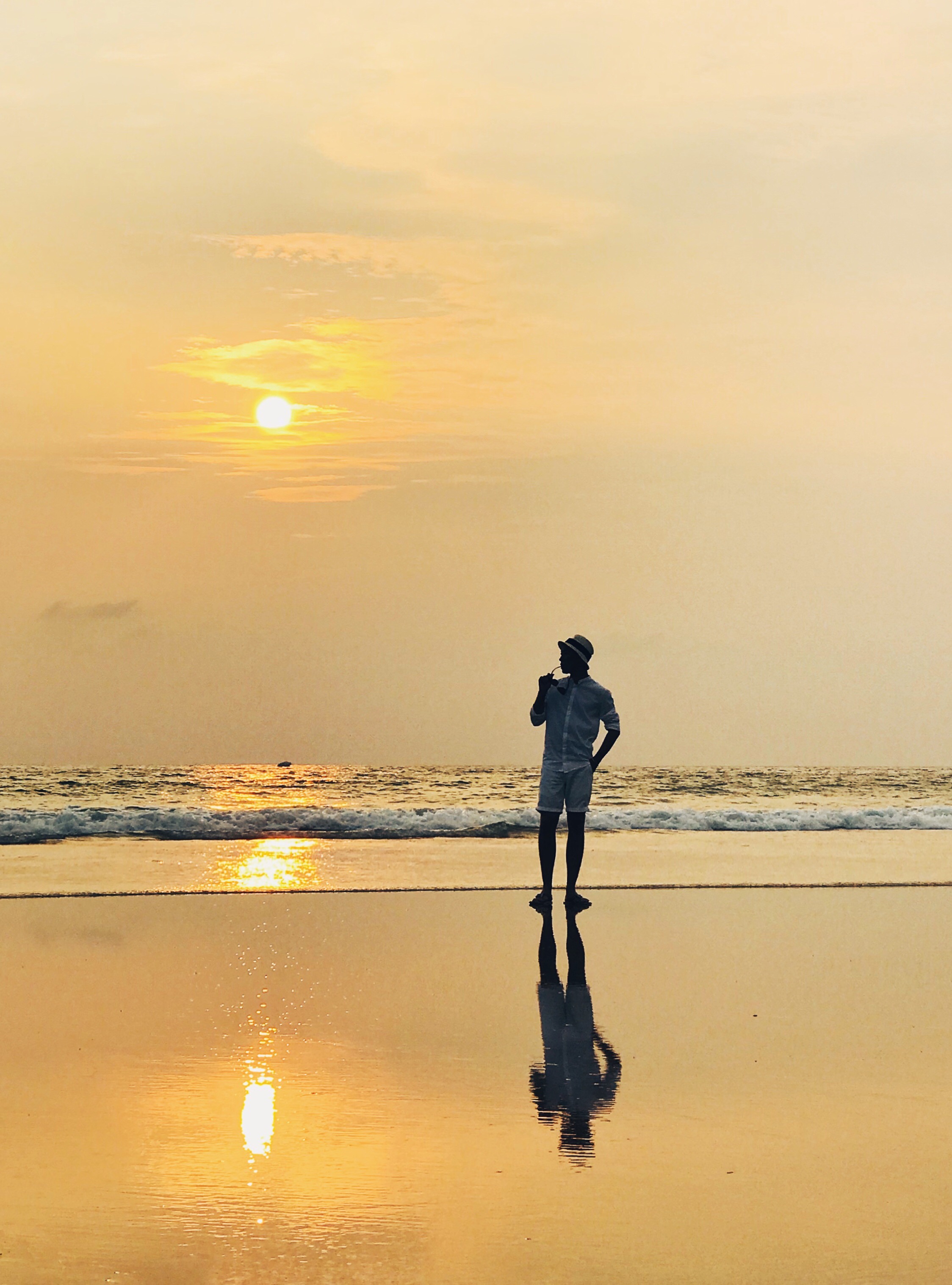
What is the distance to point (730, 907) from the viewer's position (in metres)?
8.25

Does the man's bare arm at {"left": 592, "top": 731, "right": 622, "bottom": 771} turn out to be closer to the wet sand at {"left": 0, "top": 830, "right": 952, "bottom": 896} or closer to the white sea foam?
the wet sand at {"left": 0, "top": 830, "right": 952, "bottom": 896}

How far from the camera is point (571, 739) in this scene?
8750mm

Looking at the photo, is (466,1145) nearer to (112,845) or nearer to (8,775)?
(112,845)

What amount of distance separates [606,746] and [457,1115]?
16.5ft

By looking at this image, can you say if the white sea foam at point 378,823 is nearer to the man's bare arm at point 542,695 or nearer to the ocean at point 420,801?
the ocean at point 420,801

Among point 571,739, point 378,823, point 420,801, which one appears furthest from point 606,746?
point 420,801

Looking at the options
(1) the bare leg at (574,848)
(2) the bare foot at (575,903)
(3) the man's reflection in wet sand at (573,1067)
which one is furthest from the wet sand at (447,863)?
(3) the man's reflection in wet sand at (573,1067)

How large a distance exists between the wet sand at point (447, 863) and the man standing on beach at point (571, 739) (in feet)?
3.07

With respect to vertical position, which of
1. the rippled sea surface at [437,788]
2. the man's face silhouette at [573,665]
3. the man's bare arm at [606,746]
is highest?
the man's face silhouette at [573,665]

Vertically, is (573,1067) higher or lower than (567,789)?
lower

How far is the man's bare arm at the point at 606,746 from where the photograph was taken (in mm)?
8672

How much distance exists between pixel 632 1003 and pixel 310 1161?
233 cm

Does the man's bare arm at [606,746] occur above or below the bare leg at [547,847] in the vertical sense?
above

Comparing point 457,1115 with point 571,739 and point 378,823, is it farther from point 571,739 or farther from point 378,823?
point 378,823
